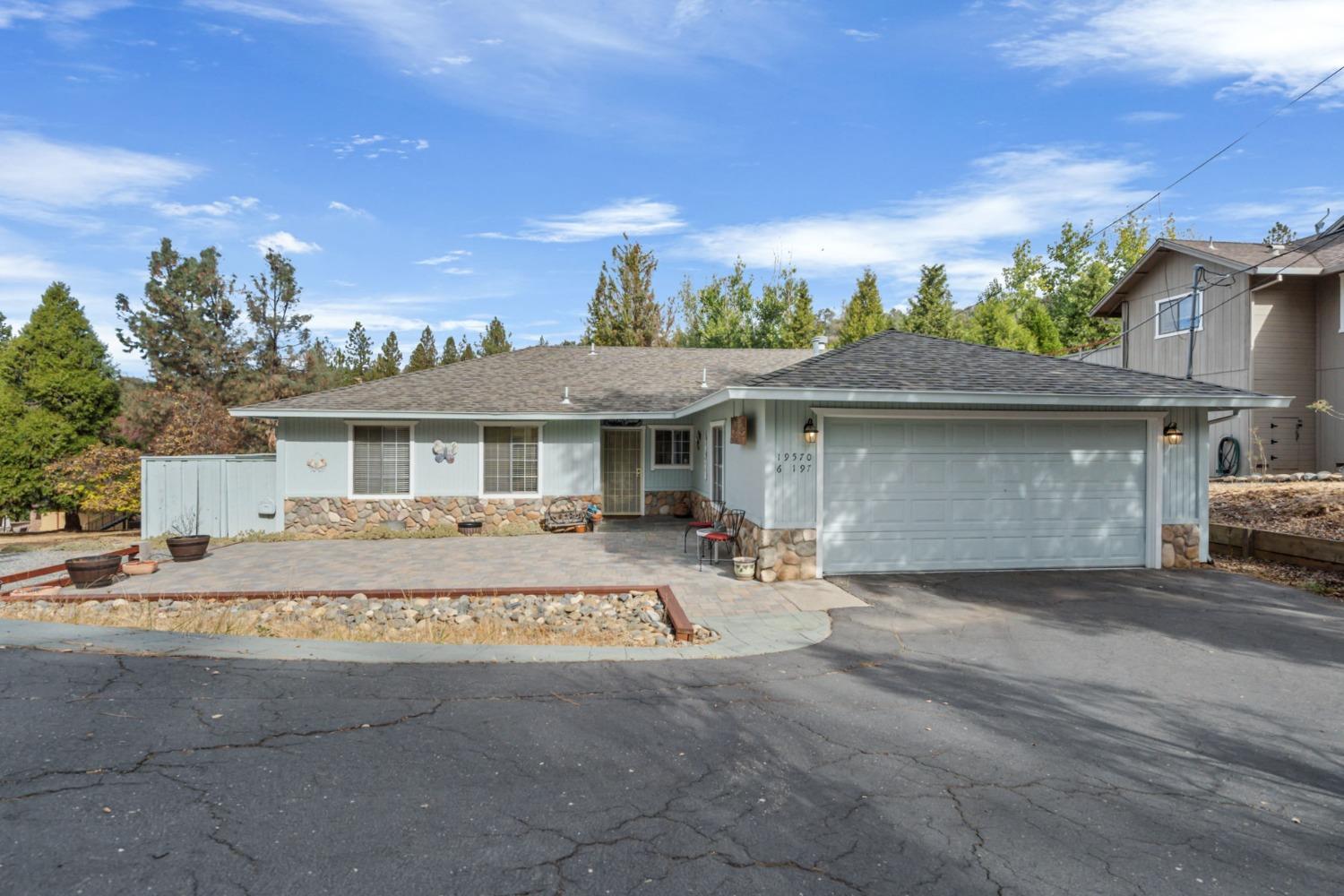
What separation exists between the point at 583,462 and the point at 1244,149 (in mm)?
12843

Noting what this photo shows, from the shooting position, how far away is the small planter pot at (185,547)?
10.5 meters

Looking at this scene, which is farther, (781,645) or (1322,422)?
(1322,422)

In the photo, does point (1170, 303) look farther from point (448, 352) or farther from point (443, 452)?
point (448, 352)

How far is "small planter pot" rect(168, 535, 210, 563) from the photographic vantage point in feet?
34.3

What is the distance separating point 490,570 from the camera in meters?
9.66

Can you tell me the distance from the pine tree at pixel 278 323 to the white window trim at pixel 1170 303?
1107 inches

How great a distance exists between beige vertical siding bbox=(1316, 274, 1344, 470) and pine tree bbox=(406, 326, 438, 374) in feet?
124

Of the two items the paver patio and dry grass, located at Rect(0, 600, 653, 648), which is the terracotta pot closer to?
dry grass, located at Rect(0, 600, 653, 648)

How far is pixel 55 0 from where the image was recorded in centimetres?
870

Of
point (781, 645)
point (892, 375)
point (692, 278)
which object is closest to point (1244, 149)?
point (892, 375)

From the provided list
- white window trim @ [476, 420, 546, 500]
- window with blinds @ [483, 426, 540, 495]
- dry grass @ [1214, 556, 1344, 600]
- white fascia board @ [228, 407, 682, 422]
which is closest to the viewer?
dry grass @ [1214, 556, 1344, 600]

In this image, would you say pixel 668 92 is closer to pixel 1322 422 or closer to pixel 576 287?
pixel 1322 422

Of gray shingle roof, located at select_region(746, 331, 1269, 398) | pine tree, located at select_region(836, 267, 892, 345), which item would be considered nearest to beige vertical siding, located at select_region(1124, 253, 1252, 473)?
gray shingle roof, located at select_region(746, 331, 1269, 398)

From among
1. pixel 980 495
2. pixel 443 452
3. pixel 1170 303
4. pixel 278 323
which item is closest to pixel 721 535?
pixel 980 495
